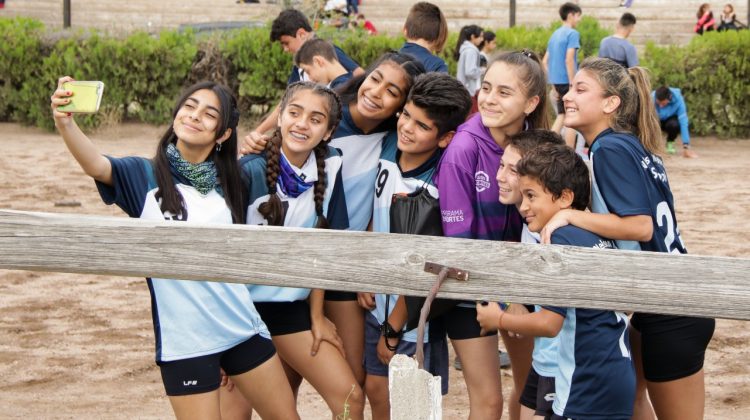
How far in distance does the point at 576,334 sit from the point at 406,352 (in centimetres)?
81

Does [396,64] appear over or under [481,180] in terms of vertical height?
over

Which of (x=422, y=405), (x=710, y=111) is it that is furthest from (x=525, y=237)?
(x=710, y=111)

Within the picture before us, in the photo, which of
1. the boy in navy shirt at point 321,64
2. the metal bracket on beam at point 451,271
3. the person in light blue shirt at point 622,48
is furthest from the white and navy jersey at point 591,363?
the person in light blue shirt at point 622,48

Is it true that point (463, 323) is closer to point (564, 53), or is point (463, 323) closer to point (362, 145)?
point (362, 145)

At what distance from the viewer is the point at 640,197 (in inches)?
146

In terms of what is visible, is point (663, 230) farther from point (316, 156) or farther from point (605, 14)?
point (605, 14)

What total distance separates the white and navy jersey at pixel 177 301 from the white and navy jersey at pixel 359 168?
702 millimetres

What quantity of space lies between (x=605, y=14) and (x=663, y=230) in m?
19.3

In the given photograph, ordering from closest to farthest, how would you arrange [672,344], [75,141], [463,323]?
[75,141] < [672,344] < [463,323]

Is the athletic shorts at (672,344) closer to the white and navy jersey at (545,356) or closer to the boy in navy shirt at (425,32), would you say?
the white and navy jersey at (545,356)

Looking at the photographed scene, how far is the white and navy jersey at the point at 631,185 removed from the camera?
372cm

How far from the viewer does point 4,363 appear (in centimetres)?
625

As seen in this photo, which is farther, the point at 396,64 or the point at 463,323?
the point at 396,64

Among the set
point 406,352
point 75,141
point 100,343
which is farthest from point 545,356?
point 100,343
